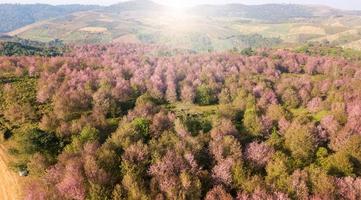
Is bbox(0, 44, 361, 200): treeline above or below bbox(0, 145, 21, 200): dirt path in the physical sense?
above

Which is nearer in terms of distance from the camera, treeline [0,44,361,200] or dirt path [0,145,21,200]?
treeline [0,44,361,200]

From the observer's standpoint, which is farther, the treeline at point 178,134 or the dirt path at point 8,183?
the dirt path at point 8,183

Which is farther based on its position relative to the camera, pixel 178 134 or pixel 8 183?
pixel 178 134

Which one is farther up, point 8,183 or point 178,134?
point 178,134

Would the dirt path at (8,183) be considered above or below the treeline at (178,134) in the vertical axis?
below
